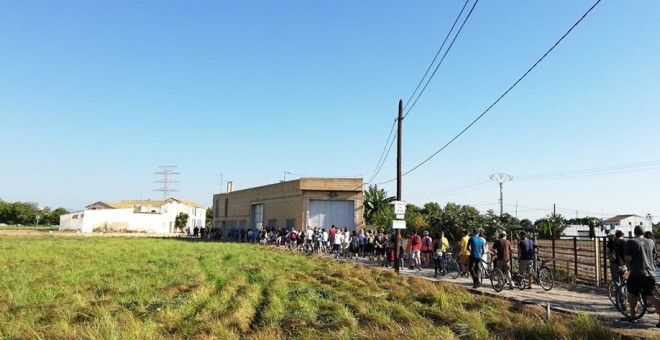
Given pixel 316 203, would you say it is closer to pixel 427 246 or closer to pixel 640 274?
pixel 427 246

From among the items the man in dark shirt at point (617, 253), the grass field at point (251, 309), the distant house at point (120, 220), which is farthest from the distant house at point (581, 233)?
the distant house at point (120, 220)

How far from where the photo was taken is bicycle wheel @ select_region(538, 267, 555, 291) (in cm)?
1455

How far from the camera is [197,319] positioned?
870cm

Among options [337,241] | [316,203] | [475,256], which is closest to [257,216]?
[316,203]

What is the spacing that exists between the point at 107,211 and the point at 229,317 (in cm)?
7201

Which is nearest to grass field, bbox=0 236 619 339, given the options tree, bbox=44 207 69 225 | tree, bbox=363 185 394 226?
tree, bbox=363 185 394 226

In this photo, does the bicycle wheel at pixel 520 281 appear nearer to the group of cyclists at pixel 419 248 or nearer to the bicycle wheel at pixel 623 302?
the group of cyclists at pixel 419 248

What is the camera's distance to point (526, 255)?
14.5 meters

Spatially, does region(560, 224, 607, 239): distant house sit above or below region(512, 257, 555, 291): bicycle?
above

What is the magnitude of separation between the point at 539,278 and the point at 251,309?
9.39 metres

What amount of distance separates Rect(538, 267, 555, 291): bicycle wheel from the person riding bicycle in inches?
14.3

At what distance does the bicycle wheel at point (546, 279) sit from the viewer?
14.6 m

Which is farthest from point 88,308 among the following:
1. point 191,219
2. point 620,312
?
point 191,219

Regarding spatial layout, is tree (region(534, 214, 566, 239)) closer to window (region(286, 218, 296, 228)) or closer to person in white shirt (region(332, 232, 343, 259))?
person in white shirt (region(332, 232, 343, 259))
